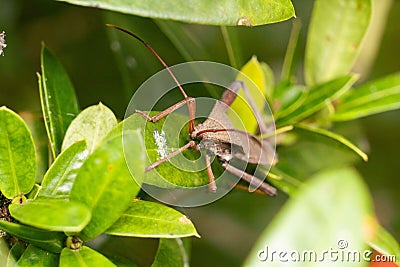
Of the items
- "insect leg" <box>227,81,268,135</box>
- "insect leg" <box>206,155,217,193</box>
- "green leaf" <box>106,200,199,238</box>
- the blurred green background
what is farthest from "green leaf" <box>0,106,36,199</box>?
the blurred green background

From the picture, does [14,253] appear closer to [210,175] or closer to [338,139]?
[210,175]

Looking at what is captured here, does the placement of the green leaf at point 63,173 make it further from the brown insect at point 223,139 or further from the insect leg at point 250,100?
the insect leg at point 250,100

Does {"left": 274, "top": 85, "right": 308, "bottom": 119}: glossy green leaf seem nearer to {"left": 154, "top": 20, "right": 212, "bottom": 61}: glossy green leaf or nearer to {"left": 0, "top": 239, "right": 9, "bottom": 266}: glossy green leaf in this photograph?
{"left": 154, "top": 20, "right": 212, "bottom": 61}: glossy green leaf

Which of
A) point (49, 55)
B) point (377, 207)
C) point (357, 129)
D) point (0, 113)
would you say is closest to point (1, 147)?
point (0, 113)

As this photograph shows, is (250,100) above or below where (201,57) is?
below

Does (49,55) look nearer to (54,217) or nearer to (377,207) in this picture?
(54,217)

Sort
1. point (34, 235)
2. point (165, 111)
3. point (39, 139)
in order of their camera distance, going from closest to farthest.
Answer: point (34, 235)
point (165, 111)
point (39, 139)

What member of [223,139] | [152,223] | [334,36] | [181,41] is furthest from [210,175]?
[334,36]
